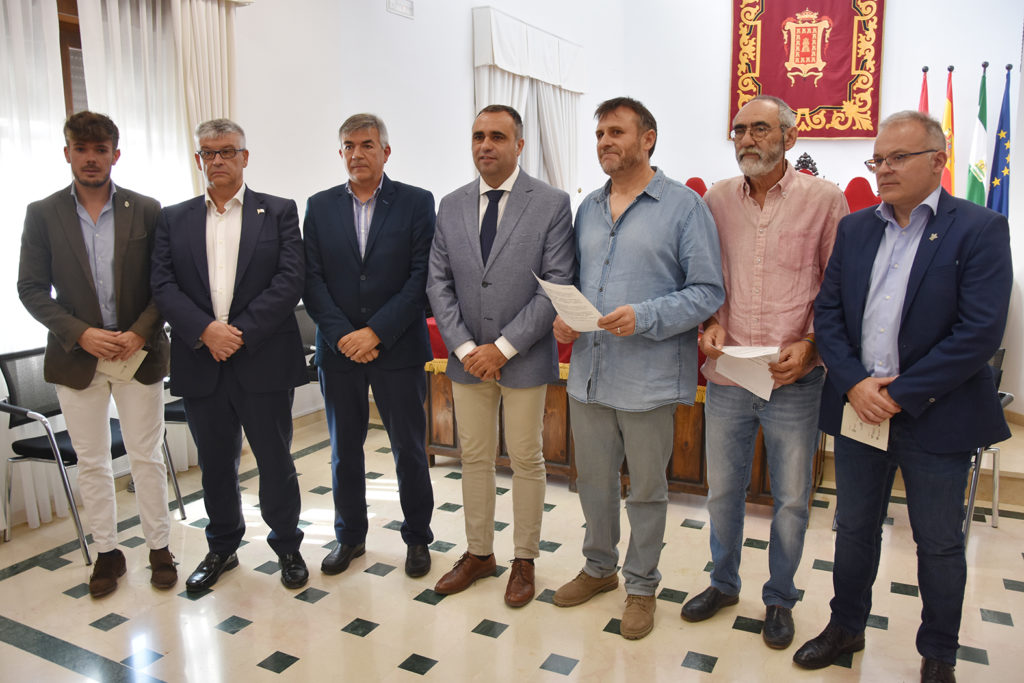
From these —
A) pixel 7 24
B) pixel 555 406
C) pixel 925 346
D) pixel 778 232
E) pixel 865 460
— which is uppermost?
pixel 7 24

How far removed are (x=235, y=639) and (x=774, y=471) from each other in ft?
6.33

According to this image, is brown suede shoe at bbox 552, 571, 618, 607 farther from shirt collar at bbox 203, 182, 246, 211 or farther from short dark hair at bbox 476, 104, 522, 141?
shirt collar at bbox 203, 182, 246, 211

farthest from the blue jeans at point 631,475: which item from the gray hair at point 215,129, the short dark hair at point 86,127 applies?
the short dark hair at point 86,127

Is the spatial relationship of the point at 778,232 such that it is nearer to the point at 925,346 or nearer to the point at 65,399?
the point at 925,346

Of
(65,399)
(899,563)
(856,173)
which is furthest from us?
(856,173)

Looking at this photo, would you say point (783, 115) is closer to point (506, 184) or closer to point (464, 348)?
point (506, 184)

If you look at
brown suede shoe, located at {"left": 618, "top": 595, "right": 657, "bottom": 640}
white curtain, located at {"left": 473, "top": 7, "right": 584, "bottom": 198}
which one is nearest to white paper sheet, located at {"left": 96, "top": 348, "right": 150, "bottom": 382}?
brown suede shoe, located at {"left": 618, "top": 595, "right": 657, "bottom": 640}

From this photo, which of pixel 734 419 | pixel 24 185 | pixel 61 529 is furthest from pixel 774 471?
pixel 24 185

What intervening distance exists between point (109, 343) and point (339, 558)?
123cm

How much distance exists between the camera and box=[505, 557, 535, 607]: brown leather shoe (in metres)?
2.90

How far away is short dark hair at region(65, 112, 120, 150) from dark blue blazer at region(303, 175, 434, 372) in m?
0.79

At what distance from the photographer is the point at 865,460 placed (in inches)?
91.4

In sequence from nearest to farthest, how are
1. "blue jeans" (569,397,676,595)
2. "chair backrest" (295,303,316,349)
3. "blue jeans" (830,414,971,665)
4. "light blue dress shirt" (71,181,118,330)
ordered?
"blue jeans" (830,414,971,665) < "blue jeans" (569,397,676,595) < "light blue dress shirt" (71,181,118,330) < "chair backrest" (295,303,316,349)

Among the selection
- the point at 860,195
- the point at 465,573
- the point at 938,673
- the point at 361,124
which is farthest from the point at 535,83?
the point at 938,673
